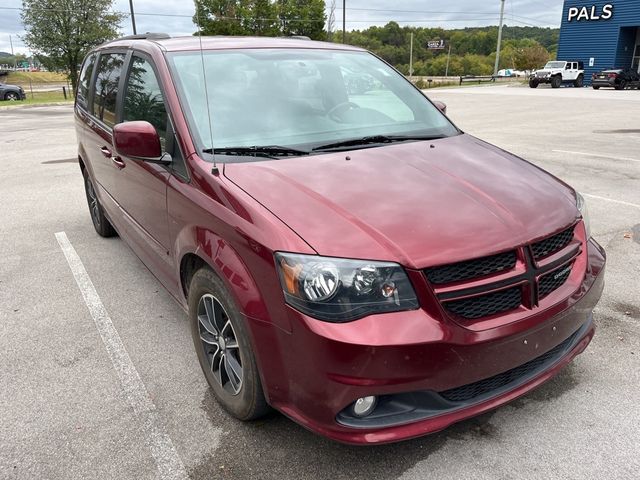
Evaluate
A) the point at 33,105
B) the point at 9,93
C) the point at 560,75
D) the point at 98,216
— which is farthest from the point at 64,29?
the point at 98,216

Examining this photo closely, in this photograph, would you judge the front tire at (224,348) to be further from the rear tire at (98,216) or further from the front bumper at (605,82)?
the front bumper at (605,82)

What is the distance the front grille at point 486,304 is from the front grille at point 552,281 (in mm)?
150

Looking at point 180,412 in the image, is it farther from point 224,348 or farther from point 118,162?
point 118,162

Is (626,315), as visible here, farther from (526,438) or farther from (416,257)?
(416,257)

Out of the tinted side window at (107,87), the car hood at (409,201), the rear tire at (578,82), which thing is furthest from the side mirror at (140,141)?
the rear tire at (578,82)

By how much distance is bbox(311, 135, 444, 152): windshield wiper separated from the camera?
2.89 meters

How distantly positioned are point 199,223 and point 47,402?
1.34 meters

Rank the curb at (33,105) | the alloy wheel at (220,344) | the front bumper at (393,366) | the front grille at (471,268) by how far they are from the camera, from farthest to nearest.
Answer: the curb at (33,105) < the alloy wheel at (220,344) < the front grille at (471,268) < the front bumper at (393,366)

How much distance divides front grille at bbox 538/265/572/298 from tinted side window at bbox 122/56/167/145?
210cm

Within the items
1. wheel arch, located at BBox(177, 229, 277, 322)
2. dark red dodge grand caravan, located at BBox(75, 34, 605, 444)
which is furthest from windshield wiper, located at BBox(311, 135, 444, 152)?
wheel arch, located at BBox(177, 229, 277, 322)

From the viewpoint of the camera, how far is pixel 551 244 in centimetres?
232

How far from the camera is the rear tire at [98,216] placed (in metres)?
5.34

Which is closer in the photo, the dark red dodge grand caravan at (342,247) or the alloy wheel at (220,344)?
the dark red dodge grand caravan at (342,247)

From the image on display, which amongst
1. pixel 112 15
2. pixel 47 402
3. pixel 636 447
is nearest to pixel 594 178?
pixel 636 447
